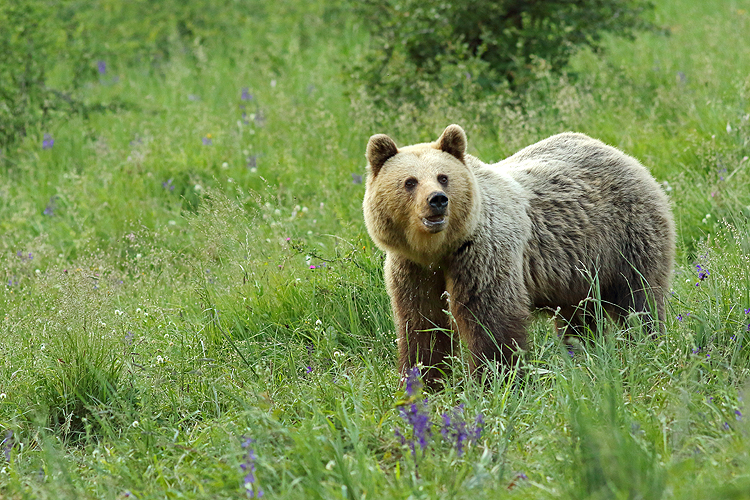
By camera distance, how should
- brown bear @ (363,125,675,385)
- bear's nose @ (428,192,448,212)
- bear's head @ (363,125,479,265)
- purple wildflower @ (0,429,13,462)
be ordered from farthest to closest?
brown bear @ (363,125,675,385), bear's head @ (363,125,479,265), bear's nose @ (428,192,448,212), purple wildflower @ (0,429,13,462)

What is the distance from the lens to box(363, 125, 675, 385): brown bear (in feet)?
13.0

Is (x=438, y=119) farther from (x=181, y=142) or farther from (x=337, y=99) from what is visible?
(x=181, y=142)

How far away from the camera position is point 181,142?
777 cm

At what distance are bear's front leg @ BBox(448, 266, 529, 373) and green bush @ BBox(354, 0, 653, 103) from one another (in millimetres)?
3707

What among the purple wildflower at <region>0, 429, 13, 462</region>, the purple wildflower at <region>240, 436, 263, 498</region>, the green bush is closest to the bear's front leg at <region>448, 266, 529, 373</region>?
the purple wildflower at <region>240, 436, 263, 498</region>

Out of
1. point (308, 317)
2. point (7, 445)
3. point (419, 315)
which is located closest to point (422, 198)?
point (419, 315)

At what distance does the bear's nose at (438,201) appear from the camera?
3756 mm

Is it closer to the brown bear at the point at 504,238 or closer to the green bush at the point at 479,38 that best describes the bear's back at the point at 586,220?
the brown bear at the point at 504,238

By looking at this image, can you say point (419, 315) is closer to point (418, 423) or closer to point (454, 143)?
point (454, 143)

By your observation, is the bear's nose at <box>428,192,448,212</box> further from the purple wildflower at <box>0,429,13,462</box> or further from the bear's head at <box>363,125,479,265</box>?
the purple wildflower at <box>0,429,13,462</box>

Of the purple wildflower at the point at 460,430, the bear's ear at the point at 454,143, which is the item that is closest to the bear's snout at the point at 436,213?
the bear's ear at the point at 454,143

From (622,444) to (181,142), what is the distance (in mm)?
6273

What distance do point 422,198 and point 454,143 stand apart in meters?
0.55

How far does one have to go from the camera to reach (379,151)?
421 cm
